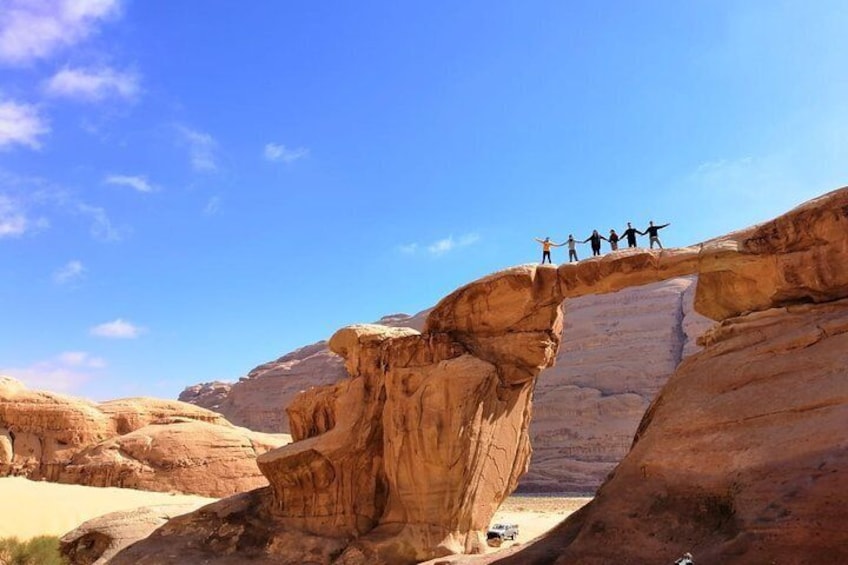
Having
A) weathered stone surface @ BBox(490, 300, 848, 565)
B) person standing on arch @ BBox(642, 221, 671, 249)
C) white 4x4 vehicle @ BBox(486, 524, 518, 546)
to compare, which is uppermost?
person standing on arch @ BBox(642, 221, 671, 249)

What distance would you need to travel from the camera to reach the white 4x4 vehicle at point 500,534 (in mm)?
20138

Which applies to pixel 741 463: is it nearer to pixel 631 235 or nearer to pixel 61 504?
pixel 631 235

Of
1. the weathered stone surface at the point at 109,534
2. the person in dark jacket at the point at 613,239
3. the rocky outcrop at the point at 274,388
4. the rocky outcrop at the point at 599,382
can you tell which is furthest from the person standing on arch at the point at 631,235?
the rocky outcrop at the point at 274,388

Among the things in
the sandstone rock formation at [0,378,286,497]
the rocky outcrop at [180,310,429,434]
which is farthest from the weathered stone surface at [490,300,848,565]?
the rocky outcrop at [180,310,429,434]

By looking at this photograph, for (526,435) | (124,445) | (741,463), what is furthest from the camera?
(124,445)

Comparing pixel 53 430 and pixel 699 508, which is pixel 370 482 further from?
pixel 53 430

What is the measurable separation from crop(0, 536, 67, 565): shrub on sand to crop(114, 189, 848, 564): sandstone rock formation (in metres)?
2.70

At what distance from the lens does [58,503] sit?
25.6 m

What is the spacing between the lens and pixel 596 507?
Result: 10164 millimetres

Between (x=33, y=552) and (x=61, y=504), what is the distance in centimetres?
854

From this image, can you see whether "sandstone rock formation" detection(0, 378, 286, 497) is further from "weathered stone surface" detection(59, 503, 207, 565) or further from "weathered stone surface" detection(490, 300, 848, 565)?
"weathered stone surface" detection(490, 300, 848, 565)

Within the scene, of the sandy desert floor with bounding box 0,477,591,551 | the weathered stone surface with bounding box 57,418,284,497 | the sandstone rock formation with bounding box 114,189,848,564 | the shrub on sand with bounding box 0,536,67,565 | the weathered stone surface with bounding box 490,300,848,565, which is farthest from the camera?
the weathered stone surface with bounding box 57,418,284,497

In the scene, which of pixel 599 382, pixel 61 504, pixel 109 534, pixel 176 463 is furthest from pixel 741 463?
pixel 599 382

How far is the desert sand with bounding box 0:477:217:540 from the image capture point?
2409 cm
